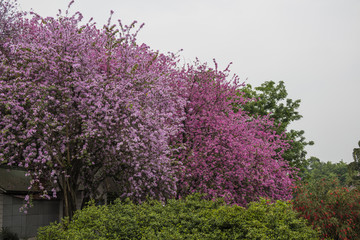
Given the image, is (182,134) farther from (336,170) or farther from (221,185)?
(336,170)

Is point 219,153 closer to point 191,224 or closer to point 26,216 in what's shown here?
point 191,224

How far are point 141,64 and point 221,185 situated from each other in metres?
7.85

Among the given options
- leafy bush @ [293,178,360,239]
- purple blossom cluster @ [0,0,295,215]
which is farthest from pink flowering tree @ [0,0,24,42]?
leafy bush @ [293,178,360,239]

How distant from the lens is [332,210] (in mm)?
12727

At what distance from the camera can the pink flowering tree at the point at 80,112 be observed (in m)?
13.1

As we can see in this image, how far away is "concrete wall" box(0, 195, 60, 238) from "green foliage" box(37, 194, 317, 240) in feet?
24.6

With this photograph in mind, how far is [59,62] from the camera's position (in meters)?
13.5

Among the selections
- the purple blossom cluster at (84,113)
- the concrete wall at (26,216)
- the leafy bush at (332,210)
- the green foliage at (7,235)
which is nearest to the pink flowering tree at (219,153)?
the purple blossom cluster at (84,113)

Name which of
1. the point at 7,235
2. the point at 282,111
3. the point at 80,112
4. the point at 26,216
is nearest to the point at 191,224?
the point at 80,112

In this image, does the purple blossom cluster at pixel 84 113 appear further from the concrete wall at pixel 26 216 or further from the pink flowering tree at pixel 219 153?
the concrete wall at pixel 26 216

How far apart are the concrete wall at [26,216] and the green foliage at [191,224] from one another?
7.50 metres

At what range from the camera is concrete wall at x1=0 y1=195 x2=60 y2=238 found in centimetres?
1702

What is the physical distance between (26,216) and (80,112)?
7.68m

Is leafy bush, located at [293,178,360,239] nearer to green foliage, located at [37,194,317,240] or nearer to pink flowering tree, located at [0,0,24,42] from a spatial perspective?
green foliage, located at [37,194,317,240]
